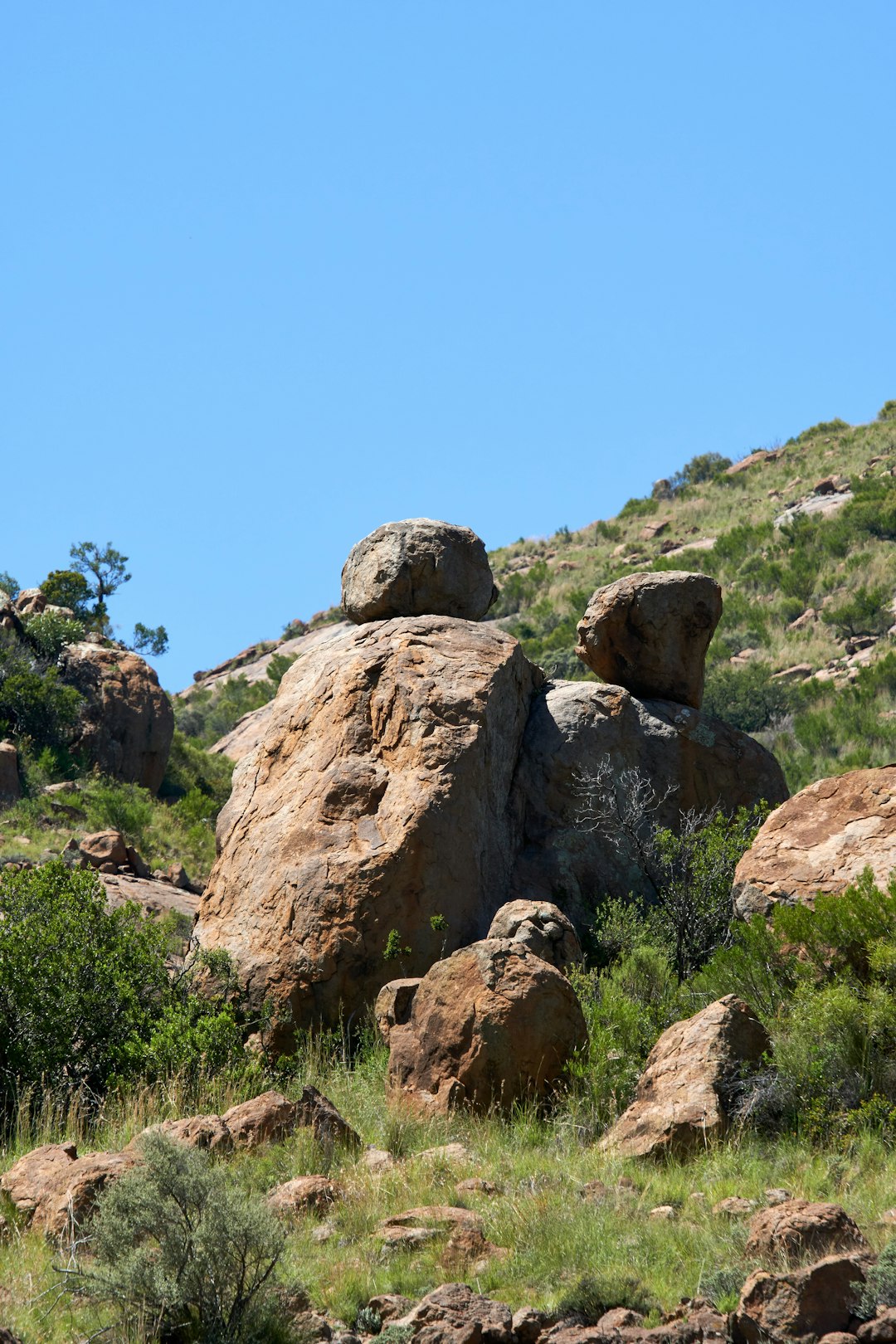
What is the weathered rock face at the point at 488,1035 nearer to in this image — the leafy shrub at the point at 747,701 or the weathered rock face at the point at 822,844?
the weathered rock face at the point at 822,844

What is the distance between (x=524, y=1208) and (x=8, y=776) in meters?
15.6

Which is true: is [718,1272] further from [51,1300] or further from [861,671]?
[861,671]

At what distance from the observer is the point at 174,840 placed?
71.0 ft

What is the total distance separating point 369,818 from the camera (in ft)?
37.4

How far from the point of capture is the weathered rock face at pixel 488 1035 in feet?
29.0

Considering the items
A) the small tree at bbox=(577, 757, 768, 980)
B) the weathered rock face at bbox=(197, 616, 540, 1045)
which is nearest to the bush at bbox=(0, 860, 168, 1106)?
the weathered rock face at bbox=(197, 616, 540, 1045)

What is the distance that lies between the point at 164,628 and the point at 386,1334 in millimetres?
29432

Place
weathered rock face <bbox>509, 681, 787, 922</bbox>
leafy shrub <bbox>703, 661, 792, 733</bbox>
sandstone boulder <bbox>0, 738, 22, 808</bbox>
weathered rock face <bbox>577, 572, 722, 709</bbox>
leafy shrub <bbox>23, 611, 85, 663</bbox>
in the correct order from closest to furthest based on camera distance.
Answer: weathered rock face <bbox>509, 681, 787, 922</bbox> → weathered rock face <bbox>577, 572, 722, 709</bbox> → sandstone boulder <bbox>0, 738, 22, 808</bbox> → leafy shrub <bbox>23, 611, 85, 663</bbox> → leafy shrub <bbox>703, 661, 792, 733</bbox>

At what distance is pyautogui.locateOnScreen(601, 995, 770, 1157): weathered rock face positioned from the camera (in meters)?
7.68

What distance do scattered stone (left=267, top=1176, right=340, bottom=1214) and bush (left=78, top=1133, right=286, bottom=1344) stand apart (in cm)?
82

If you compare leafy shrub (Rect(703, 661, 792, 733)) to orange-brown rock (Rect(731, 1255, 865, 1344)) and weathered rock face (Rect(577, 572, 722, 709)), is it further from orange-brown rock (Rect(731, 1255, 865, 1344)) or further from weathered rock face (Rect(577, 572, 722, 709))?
orange-brown rock (Rect(731, 1255, 865, 1344))

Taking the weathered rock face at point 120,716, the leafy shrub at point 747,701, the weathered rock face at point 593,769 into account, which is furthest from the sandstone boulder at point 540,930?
the leafy shrub at point 747,701

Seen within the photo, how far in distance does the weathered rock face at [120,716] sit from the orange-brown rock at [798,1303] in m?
19.2

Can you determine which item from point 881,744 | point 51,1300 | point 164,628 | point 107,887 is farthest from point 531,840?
point 164,628
